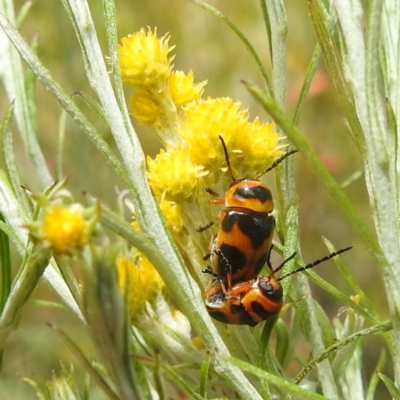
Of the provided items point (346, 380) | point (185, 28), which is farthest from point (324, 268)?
point (346, 380)

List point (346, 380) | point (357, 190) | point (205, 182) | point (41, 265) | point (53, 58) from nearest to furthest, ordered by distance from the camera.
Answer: point (41, 265)
point (205, 182)
point (346, 380)
point (53, 58)
point (357, 190)

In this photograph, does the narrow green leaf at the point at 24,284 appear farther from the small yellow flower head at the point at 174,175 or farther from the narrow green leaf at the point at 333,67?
the narrow green leaf at the point at 333,67

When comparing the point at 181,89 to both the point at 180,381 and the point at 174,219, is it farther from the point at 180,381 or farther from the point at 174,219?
the point at 180,381

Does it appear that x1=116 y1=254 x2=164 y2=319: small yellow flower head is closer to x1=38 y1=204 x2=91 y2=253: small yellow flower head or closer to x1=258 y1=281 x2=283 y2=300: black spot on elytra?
x1=258 y1=281 x2=283 y2=300: black spot on elytra

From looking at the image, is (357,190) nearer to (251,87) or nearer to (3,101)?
(3,101)

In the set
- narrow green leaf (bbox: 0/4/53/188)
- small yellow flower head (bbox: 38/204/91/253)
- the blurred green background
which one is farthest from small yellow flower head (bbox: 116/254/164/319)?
the blurred green background

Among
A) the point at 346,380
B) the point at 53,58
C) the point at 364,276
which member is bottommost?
the point at 364,276

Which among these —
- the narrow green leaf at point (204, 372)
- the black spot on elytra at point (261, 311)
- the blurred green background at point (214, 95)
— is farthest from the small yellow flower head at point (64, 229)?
the blurred green background at point (214, 95)
